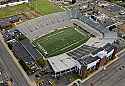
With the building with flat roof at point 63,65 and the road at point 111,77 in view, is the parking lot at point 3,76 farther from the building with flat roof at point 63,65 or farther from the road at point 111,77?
the road at point 111,77

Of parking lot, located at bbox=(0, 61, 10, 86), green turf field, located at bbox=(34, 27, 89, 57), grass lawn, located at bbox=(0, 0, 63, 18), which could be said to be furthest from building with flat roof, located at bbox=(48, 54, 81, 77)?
grass lawn, located at bbox=(0, 0, 63, 18)

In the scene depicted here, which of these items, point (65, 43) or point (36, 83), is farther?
point (65, 43)

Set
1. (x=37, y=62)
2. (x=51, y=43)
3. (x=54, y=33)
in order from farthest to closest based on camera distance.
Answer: (x=54, y=33) → (x=51, y=43) → (x=37, y=62)

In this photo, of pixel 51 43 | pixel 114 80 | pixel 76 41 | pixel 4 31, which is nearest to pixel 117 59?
pixel 114 80

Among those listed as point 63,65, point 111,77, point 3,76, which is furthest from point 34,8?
point 111,77

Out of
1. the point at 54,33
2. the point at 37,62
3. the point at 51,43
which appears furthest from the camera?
the point at 54,33

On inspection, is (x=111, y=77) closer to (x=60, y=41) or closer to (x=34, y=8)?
(x=60, y=41)

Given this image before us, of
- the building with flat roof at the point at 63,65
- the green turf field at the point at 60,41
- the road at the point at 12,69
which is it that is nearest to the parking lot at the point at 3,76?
the road at the point at 12,69

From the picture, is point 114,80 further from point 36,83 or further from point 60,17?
point 60,17
